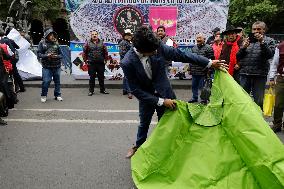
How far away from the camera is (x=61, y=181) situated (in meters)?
4.39

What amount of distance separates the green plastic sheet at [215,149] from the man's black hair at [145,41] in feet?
2.12

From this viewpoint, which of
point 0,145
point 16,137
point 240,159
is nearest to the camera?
point 240,159

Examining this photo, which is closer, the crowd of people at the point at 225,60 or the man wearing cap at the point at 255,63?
the crowd of people at the point at 225,60

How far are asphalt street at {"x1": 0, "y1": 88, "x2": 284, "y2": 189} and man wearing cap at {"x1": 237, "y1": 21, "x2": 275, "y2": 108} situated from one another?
3.03 ft

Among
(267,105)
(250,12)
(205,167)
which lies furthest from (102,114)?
(250,12)

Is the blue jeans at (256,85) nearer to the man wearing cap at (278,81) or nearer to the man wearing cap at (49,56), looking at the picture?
the man wearing cap at (278,81)

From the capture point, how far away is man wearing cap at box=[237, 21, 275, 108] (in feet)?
20.9

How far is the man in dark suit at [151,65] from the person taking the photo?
4105 millimetres

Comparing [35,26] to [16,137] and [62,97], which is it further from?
[16,137]

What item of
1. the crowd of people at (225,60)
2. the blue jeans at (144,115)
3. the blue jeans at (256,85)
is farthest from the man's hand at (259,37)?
the blue jeans at (144,115)

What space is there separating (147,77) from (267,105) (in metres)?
→ 3.63

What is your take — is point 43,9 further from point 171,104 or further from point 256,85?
point 171,104

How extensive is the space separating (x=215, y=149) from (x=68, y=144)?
2.63 metres

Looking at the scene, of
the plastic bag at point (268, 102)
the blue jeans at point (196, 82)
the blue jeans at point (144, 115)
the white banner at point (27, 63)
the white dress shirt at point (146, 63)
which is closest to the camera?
the white dress shirt at point (146, 63)
